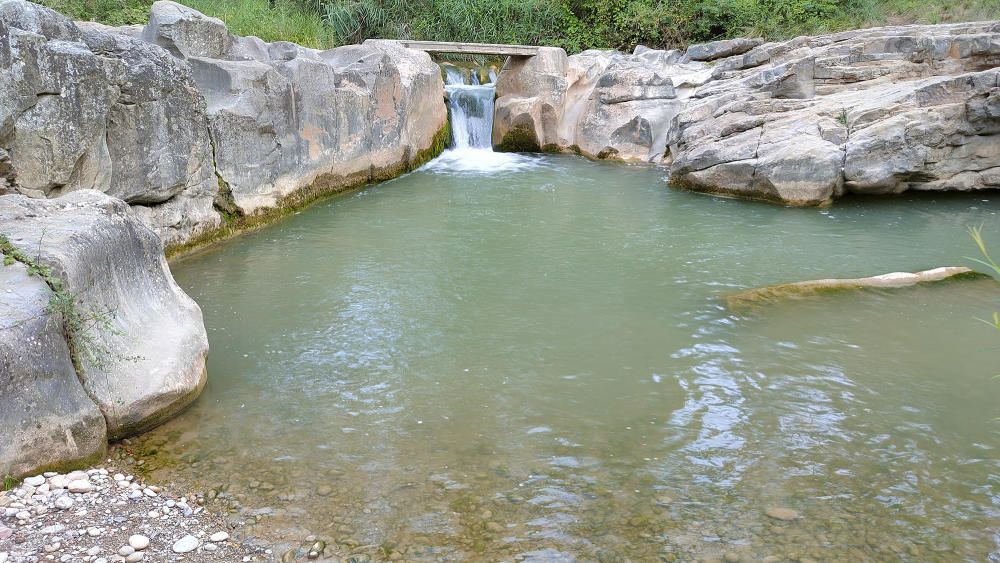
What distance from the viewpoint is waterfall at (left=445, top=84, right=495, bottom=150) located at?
537 inches

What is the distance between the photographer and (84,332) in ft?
12.6

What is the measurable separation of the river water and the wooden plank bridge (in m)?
5.88

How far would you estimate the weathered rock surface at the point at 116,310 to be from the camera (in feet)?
12.6

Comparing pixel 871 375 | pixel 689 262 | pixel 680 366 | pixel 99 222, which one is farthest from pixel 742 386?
pixel 99 222

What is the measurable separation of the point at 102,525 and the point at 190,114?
4.92 meters

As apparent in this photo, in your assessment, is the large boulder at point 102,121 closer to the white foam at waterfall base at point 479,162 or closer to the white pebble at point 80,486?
the white pebble at point 80,486

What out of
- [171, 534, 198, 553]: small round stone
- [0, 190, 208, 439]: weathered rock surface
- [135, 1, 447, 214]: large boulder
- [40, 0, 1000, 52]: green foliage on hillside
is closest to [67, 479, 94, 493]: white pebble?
[0, 190, 208, 439]: weathered rock surface

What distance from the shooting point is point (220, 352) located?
5180 millimetres

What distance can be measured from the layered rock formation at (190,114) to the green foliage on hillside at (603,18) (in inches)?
175

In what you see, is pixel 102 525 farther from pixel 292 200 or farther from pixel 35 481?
pixel 292 200

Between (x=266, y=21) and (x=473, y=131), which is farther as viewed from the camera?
(x=473, y=131)

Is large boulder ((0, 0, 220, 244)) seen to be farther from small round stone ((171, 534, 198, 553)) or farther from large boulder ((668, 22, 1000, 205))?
large boulder ((668, 22, 1000, 205))

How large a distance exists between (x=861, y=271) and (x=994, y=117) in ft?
12.8

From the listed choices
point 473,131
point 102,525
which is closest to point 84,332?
point 102,525
